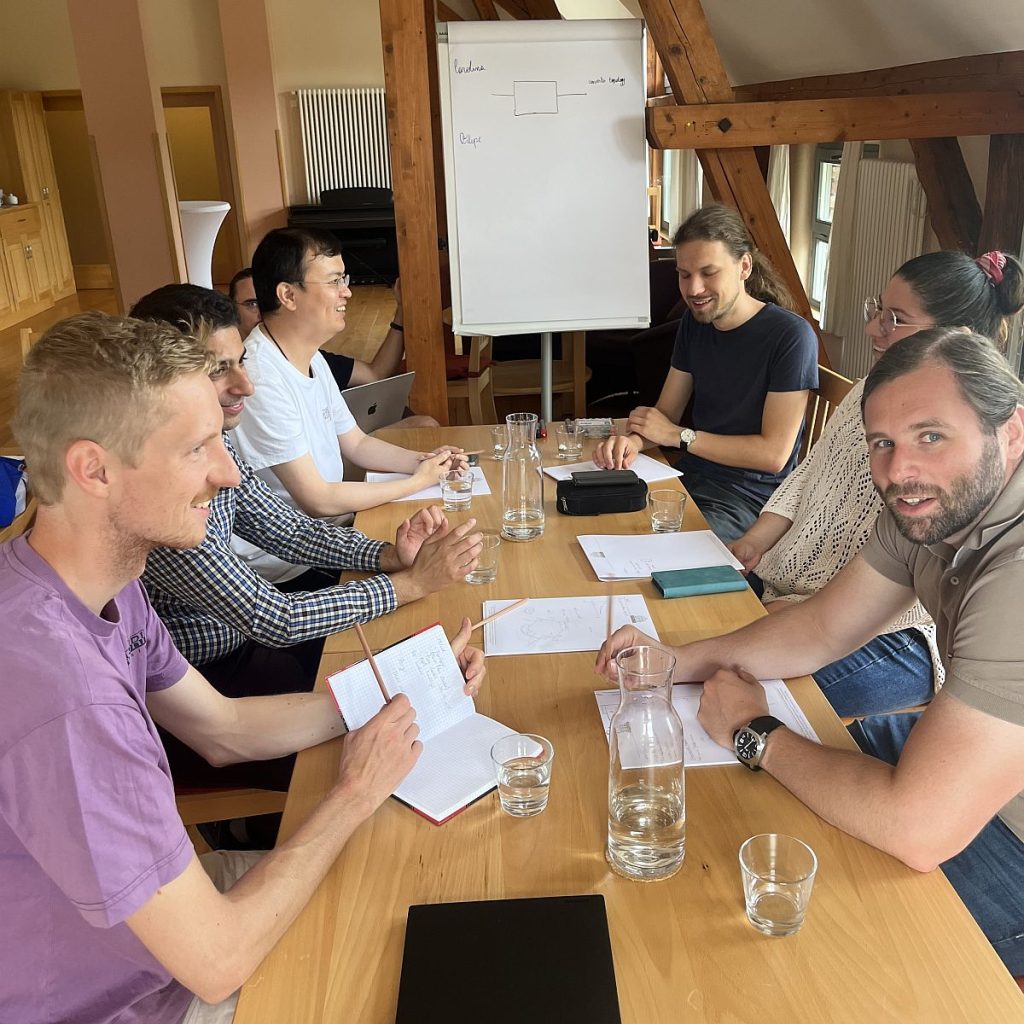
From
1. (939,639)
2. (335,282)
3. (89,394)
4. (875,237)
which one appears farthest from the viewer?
(875,237)

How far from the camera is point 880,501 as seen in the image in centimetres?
193

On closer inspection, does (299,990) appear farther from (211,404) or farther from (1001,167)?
(1001,167)

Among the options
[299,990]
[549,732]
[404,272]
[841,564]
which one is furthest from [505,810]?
[404,272]

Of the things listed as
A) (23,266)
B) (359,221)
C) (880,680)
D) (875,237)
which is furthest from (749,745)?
(359,221)

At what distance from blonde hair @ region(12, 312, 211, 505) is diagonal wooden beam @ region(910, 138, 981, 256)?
10.7 feet

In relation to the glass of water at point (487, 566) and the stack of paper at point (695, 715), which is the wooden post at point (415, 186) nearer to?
the glass of water at point (487, 566)

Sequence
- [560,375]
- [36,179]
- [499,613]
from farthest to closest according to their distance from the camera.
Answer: [36,179] < [560,375] < [499,613]

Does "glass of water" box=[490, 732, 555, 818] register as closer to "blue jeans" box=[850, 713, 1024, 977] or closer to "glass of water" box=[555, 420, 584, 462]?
"blue jeans" box=[850, 713, 1024, 977]

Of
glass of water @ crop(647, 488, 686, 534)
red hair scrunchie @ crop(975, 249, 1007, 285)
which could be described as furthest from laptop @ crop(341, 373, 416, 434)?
red hair scrunchie @ crop(975, 249, 1007, 285)

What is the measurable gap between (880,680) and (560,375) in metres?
3.18

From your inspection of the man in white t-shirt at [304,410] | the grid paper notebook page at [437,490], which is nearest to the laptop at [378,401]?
the man in white t-shirt at [304,410]

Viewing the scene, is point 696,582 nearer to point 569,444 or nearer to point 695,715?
point 695,715

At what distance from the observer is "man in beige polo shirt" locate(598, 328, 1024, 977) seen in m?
1.06

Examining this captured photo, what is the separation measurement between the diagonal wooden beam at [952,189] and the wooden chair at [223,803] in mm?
3143
